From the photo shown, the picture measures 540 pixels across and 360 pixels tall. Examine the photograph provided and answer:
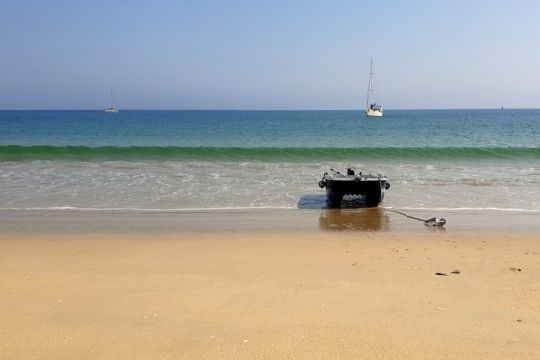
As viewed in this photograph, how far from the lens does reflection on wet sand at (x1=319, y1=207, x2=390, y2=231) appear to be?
9.55 meters

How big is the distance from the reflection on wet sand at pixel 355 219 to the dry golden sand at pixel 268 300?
171cm

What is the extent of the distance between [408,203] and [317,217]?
9.44 feet

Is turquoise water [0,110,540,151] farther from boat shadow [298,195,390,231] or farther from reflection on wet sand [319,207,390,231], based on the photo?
reflection on wet sand [319,207,390,231]

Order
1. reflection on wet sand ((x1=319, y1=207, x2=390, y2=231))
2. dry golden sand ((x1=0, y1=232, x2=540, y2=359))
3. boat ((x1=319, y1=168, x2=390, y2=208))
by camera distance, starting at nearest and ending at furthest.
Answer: dry golden sand ((x1=0, y1=232, x2=540, y2=359)) → reflection on wet sand ((x1=319, y1=207, x2=390, y2=231)) → boat ((x1=319, y1=168, x2=390, y2=208))

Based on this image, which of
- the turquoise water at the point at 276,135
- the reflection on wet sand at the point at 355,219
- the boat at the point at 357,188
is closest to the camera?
the reflection on wet sand at the point at 355,219

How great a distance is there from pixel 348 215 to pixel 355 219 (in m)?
0.51

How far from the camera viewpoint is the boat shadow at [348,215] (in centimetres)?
959

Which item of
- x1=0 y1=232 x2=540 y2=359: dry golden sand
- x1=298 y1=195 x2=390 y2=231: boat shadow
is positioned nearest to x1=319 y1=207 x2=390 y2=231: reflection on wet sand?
x1=298 y1=195 x2=390 y2=231: boat shadow

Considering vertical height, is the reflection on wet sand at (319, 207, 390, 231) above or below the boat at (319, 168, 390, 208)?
below

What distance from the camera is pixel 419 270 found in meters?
6.17

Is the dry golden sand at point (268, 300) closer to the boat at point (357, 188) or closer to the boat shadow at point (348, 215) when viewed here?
the boat shadow at point (348, 215)

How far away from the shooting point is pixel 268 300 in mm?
4891

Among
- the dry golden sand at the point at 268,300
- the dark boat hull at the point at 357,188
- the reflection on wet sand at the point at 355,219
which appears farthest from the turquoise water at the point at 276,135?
the dry golden sand at the point at 268,300

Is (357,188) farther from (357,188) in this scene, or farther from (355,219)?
(355,219)
